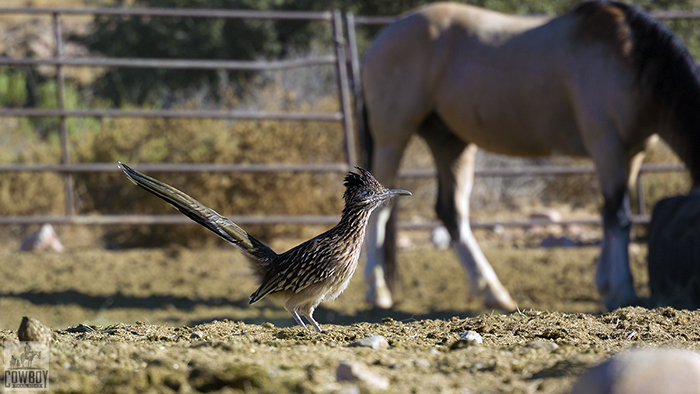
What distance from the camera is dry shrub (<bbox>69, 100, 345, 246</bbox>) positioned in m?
8.31

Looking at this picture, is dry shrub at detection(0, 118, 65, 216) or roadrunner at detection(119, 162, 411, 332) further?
dry shrub at detection(0, 118, 65, 216)

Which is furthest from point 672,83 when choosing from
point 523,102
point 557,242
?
point 557,242

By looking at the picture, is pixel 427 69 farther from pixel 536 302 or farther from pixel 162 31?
pixel 162 31

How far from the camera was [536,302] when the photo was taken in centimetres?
623

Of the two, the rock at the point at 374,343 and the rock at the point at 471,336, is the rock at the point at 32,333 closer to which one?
the rock at the point at 374,343

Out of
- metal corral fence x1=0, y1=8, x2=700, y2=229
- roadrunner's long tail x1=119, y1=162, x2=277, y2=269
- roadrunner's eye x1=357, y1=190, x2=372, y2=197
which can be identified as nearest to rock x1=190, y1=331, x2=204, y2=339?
roadrunner's long tail x1=119, y1=162, x2=277, y2=269

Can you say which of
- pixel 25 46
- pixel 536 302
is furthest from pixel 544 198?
pixel 25 46

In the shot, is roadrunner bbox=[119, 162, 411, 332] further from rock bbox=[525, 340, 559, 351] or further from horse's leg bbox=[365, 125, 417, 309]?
horse's leg bbox=[365, 125, 417, 309]

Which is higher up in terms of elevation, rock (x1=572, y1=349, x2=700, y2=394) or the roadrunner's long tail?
the roadrunner's long tail

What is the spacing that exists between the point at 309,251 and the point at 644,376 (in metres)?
1.47

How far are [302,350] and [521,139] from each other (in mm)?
3962

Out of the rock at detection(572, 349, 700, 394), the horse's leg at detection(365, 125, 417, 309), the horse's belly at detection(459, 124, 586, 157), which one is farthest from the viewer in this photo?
the horse's leg at detection(365, 125, 417, 309)

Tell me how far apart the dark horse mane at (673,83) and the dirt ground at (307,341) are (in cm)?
153

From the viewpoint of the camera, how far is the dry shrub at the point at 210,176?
831cm
